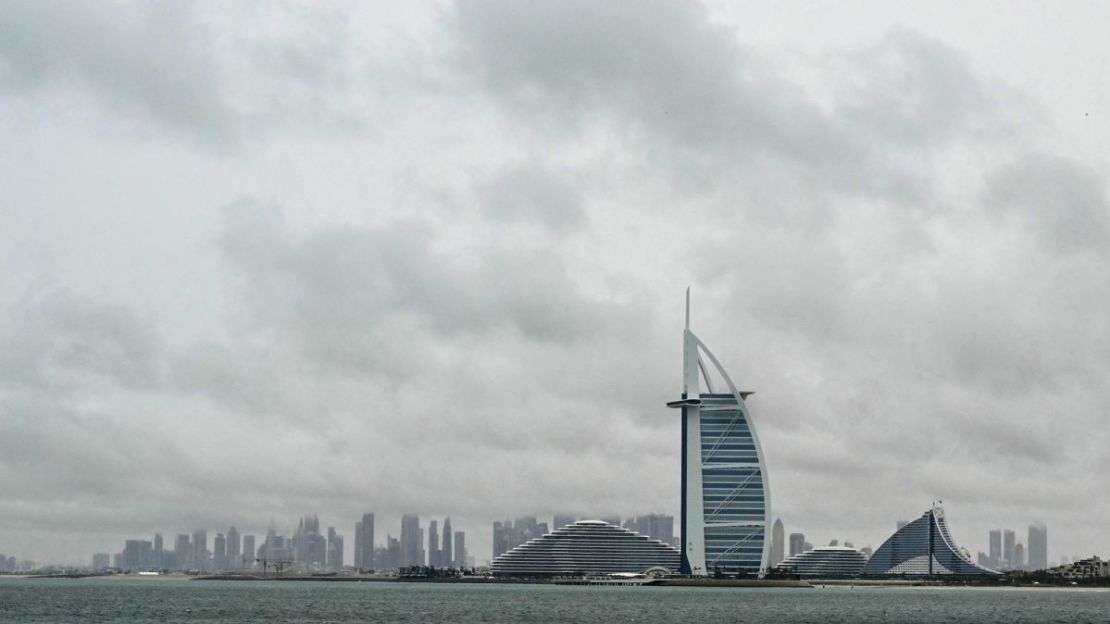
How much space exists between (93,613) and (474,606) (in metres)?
33.8

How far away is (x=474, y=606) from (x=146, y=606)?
34522 millimetres

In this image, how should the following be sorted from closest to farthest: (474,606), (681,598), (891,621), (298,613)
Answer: (891,621), (298,613), (474,606), (681,598)

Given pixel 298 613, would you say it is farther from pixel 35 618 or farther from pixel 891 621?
pixel 891 621

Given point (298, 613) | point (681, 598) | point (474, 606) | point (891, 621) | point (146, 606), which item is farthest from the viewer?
point (681, 598)

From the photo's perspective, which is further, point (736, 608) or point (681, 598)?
point (681, 598)

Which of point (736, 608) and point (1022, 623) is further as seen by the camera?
point (736, 608)

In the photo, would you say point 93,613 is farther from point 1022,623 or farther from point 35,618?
point 1022,623

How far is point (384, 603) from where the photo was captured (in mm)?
153125

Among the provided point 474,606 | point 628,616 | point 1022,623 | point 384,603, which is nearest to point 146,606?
point 384,603

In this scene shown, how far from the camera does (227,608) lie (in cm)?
14050

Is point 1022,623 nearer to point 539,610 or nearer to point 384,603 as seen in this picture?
point 539,610

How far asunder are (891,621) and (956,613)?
20.0 metres

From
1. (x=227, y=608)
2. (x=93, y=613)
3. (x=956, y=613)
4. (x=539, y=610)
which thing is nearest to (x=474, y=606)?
(x=539, y=610)

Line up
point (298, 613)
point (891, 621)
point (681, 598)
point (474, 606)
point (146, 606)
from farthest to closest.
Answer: point (681, 598), point (146, 606), point (474, 606), point (298, 613), point (891, 621)
